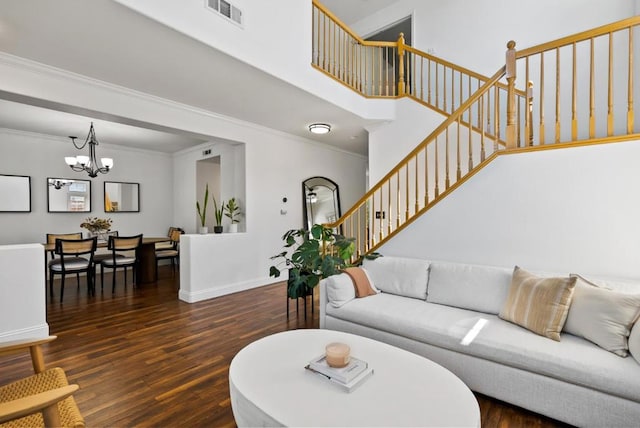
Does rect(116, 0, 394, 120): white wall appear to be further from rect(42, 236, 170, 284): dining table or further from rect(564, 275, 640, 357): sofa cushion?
rect(42, 236, 170, 284): dining table

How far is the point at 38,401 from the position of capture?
1.06 meters

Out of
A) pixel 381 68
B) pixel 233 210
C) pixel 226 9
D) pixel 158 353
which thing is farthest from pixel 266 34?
pixel 158 353

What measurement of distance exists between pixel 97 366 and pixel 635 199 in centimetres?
440

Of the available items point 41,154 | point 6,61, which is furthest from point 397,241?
point 41,154

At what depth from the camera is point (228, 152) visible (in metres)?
5.59

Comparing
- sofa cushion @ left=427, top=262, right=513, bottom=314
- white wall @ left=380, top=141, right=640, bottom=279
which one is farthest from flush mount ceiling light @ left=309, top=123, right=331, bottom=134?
sofa cushion @ left=427, top=262, right=513, bottom=314

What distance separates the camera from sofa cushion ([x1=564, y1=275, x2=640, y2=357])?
177cm

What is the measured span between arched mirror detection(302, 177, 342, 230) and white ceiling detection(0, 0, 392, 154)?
1.29 meters

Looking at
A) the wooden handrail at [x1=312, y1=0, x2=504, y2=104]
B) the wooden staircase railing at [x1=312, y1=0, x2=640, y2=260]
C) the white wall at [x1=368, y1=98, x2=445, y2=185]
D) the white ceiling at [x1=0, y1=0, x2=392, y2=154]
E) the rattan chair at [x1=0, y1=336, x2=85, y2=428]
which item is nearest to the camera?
the rattan chair at [x1=0, y1=336, x2=85, y2=428]

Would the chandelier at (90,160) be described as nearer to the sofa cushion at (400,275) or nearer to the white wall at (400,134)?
the white wall at (400,134)

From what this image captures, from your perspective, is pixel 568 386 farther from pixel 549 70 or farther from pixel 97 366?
pixel 549 70

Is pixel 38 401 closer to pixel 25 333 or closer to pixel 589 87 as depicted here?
pixel 25 333

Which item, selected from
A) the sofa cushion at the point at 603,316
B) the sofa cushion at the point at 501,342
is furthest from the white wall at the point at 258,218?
the sofa cushion at the point at 603,316

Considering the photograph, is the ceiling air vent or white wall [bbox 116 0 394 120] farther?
the ceiling air vent
